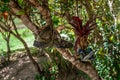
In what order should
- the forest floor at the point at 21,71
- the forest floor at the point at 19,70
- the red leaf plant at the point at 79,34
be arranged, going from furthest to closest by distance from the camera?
the forest floor at the point at 19,70 → the forest floor at the point at 21,71 → the red leaf plant at the point at 79,34

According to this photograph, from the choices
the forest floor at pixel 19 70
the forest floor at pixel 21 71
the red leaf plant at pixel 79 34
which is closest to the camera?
the red leaf plant at pixel 79 34

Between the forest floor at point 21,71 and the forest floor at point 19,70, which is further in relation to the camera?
the forest floor at point 19,70

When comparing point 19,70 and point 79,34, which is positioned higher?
point 79,34

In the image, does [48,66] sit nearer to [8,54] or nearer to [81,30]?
[8,54]

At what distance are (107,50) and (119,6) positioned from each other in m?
1.92

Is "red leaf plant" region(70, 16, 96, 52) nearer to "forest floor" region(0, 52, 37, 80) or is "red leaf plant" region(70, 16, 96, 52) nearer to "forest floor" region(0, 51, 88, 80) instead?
"forest floor" region(0, 51, 88, 80)

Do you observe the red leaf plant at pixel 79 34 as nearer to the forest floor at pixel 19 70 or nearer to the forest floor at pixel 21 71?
the forest floor at pixel 21 71

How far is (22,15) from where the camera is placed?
330 cm

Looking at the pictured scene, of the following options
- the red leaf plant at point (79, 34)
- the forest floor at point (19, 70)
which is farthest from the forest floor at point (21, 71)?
the red leaf plant at point (79, 34)

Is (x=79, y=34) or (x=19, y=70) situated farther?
(x=19, y=70)

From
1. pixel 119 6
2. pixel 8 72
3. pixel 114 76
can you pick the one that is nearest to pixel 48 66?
pixel 8 72

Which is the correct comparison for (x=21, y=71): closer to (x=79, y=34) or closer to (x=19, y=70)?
(x=19, y=70)

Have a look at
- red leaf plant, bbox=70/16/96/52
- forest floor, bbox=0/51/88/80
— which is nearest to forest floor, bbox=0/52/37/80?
forest floor, bbox=0/51/88/80

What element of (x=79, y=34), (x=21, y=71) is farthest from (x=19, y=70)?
(x=79, y=34)
